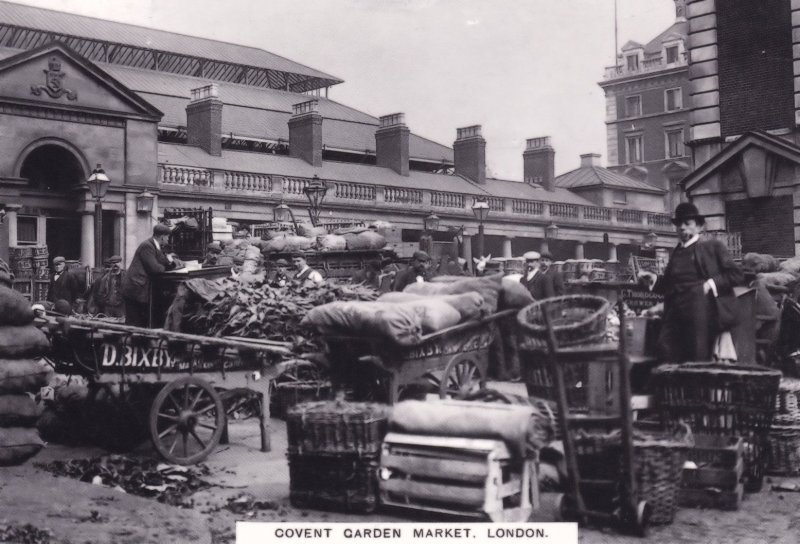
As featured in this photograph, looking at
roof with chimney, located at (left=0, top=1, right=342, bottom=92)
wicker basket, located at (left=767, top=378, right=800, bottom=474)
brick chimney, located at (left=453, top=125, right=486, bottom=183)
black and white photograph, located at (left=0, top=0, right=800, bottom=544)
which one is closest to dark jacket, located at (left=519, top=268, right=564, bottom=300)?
black and white photograph, located at (left=0, top=0, right=800, bottom=544)

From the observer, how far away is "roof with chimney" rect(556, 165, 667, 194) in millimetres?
44406

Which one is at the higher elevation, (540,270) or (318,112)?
(318,112)

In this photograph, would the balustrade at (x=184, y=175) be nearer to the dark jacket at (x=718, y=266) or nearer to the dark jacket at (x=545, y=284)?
the dark jacket at (x=545, y=284)

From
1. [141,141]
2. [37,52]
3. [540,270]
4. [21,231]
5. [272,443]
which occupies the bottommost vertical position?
[272,443]

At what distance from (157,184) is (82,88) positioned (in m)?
3.52

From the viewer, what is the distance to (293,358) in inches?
305

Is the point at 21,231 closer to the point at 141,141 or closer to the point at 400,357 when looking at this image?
the point at 141,141

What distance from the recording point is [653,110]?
26312 mm

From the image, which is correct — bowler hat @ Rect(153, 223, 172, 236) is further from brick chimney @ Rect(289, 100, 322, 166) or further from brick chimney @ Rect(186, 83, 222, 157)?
brick chimney @ Rect(289, 100, 322, 166)

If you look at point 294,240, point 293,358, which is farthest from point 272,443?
point 294,240

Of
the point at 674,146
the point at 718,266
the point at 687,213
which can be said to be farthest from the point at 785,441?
the point at 674,146

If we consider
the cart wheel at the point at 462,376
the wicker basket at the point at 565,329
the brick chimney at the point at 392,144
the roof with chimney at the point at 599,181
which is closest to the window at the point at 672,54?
the brick chimney at the point at 392,144

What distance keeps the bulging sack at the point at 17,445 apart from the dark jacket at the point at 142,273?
327 centimetres

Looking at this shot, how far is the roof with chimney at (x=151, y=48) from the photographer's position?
1265 inches
